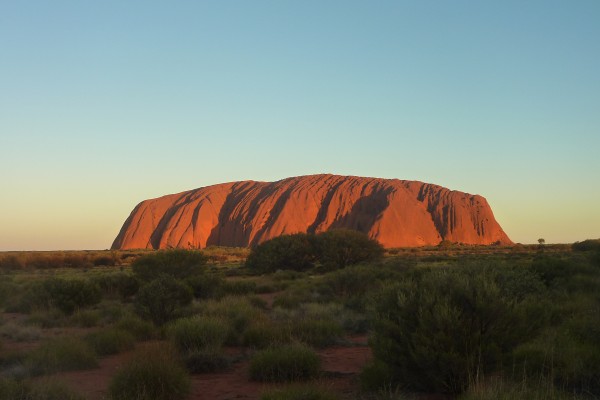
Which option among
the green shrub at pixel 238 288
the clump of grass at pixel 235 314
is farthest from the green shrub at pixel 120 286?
the clump of grass at pixel 235 314

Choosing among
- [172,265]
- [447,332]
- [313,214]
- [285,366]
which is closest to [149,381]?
Result: [285,366]

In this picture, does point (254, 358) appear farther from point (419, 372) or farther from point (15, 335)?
point (15, 335)

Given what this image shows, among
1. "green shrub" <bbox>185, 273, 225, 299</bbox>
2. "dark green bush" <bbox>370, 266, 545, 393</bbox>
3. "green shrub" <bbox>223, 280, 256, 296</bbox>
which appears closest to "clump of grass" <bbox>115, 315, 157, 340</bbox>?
"green shrub" <bbox>185, 273, 225, 299</bbox>

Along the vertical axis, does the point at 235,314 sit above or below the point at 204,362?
above

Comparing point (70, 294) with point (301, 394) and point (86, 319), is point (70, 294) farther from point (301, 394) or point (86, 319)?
point (301, 394)

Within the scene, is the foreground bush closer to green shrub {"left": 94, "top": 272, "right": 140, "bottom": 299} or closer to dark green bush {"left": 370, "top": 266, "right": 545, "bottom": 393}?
green shrub {"left": 94, "top": 272, "right": 140, "bottom": 299}

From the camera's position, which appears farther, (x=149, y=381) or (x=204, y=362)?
(x=204, y=362)

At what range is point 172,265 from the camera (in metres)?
24.1

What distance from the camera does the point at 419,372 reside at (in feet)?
21.1

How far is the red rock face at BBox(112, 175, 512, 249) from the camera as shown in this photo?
74562 mm

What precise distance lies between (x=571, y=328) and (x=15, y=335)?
37.9 feet

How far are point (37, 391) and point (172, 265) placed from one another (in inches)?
723

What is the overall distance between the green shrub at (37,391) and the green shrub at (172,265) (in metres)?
17.0

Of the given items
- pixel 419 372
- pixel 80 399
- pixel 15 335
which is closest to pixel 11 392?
pixel 80 399
